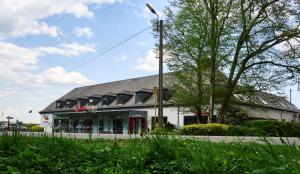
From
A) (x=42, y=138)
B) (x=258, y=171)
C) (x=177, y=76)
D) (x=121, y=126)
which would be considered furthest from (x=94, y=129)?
(x=258, y=171)

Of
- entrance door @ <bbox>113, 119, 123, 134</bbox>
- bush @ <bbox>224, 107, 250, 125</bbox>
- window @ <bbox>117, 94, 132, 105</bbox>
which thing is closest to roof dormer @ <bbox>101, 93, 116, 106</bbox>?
window @ <bbox>117, 94, 132, 105</bbox>

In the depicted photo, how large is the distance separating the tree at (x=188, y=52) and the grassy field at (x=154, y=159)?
29.5 m

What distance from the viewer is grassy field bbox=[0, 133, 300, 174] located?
4.32 meters

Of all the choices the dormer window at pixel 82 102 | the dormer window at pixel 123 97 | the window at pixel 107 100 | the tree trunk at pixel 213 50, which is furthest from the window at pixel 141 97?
the tree trunk at pixel 213 50

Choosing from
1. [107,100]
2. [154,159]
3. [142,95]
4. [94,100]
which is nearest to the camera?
[154,159]

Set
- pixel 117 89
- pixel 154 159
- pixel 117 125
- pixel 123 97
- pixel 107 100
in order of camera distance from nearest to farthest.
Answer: pixel 154 159 → pixel 117 125 → pixel 123 97 → pixel 107 100 → pixel 117 89

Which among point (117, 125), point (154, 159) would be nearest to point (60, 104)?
point (117, 125)

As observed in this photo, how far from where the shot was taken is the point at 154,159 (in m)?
5.48

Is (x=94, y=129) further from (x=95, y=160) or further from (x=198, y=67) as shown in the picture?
(x=95, y=160)

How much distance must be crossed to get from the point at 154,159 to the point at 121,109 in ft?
190

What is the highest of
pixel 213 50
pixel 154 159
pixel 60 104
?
pixel 213 50

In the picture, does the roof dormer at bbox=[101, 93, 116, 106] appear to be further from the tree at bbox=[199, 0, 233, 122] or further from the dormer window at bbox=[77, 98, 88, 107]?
the tree at bbox=[199, 0, 233, 122]

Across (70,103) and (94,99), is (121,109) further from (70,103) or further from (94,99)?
(70,103)

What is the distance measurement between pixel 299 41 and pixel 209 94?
817 centimetres
